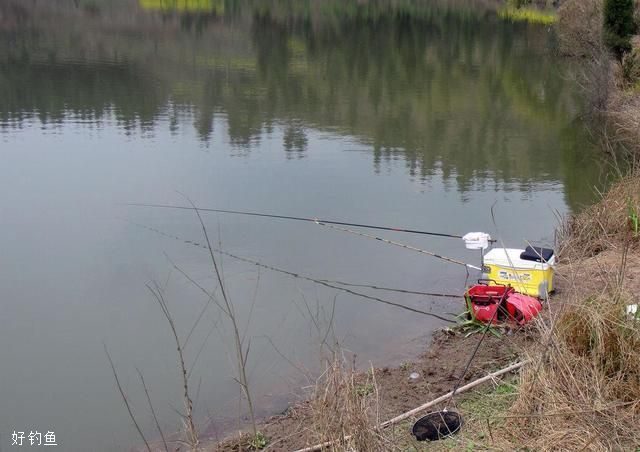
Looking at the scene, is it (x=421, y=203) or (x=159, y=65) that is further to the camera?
(x=159, y=65)

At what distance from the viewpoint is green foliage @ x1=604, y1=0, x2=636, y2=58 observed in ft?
44.8

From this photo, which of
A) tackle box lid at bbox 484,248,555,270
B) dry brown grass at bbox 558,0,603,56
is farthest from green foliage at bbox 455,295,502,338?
dry brown grass at bbox 558,0,603,56

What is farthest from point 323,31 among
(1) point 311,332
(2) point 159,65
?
(1) point 311,332

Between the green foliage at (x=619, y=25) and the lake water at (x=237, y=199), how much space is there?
1392 mm

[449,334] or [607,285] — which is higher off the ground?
[607,285]

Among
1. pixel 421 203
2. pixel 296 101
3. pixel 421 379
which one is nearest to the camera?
pixel 421 379

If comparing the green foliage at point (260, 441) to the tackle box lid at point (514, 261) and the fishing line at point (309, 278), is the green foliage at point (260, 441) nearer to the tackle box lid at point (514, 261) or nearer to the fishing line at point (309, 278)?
the fishing line at point (309, 278)

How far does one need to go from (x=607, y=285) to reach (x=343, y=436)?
1.49 meters

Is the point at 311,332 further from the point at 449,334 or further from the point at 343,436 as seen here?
the point at 343,436

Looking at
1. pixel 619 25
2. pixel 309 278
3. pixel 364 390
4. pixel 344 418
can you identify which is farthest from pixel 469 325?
pixel 619 25

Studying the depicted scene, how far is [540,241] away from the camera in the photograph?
24.4 ft

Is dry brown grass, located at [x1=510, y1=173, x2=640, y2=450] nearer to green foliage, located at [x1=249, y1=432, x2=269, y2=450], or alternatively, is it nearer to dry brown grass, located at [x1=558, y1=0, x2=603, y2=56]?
green foliage, located at [x1=249, y1=432, x2=269, y2=450]

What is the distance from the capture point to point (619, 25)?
13805mm

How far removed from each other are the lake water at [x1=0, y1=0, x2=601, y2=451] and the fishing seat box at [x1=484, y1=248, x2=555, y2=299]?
496 millimetres
